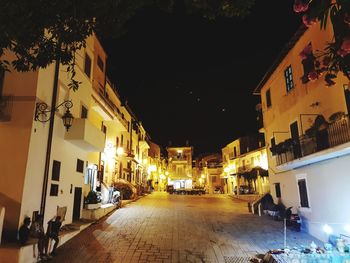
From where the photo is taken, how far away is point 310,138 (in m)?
13.3

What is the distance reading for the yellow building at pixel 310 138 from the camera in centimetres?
1109

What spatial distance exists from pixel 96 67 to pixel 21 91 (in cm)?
940

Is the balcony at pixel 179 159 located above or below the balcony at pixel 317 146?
above

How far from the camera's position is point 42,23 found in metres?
5.27

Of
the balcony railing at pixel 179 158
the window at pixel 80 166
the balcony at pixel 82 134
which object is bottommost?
the window at pixel 80 166

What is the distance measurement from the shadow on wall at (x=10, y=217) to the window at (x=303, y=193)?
13479mm

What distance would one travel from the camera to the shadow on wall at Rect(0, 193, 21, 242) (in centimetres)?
898

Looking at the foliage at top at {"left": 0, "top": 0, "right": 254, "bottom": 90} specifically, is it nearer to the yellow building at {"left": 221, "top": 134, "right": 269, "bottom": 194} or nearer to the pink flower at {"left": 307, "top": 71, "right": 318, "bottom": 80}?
the pink flower at {"left": 307, "top": 71, "right": 318, "bottom": 80}

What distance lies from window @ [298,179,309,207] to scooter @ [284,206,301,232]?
0.79 metres

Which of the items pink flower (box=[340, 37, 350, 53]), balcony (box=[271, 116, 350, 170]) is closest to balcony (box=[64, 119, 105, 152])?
balcony (box=[271, 116, 350, 170])

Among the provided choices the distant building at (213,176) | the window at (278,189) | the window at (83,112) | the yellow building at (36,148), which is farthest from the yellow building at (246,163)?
the yellow building at (36,148)

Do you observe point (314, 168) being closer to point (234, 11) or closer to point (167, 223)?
point (167, 223)

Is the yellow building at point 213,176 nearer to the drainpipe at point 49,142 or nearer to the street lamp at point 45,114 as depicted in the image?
the street lamp at point 45,114

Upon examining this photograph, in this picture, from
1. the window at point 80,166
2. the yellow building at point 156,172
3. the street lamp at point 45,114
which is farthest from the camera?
the yellow building at point 156,172
